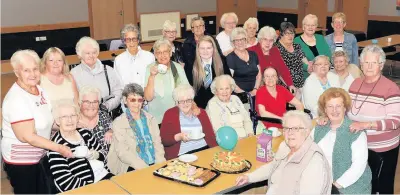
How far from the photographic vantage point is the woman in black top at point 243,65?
186 inches

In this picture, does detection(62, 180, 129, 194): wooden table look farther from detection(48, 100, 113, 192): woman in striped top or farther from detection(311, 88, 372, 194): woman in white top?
detection(311, 88, 372, 194): woman in white top

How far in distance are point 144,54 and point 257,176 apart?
2074 mm

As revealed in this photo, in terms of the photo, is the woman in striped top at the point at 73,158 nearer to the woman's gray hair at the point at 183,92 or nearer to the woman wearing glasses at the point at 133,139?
the woman wearing glasses at the point at 133,139

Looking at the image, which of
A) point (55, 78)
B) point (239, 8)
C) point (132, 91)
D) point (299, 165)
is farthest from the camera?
point (239, 8)

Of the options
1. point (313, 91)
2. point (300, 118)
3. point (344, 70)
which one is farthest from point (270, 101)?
point (300, 118)

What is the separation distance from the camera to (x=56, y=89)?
3715 millimetres

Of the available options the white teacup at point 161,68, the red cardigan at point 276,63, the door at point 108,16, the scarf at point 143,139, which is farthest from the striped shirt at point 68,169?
the door at point 108,16

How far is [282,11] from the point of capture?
13219 millimetres

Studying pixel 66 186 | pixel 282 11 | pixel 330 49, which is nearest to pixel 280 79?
pixel 330 49

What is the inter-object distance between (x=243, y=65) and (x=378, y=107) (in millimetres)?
1691

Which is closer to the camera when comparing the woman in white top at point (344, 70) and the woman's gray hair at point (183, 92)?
the woman's gray hair at point (183, 92)

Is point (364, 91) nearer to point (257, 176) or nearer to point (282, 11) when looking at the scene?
point (257, 176)

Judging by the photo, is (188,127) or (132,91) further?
(188,127)

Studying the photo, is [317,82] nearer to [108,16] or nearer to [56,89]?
[56,89]
